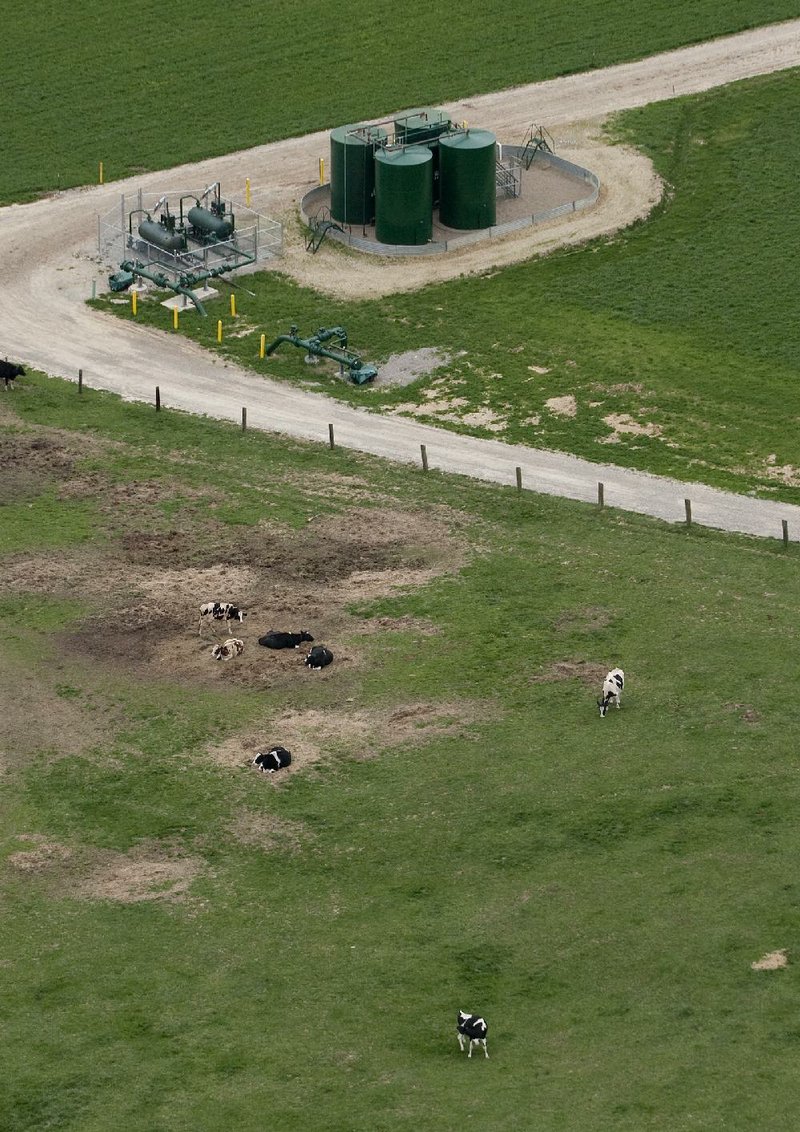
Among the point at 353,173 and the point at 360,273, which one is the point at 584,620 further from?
the point at 353,173

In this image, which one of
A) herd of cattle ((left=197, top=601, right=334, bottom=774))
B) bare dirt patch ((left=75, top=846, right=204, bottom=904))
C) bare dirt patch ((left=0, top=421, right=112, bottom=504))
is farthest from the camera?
bare dirt patch ((left=0, top=421, right=112, bottom=504))

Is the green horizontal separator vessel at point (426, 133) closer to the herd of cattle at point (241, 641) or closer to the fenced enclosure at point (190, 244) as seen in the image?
the fenced enclosure at point (190, 244)

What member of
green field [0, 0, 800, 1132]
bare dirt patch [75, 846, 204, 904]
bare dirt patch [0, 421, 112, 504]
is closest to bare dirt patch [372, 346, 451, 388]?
green field [0, 0, 800, 1132]

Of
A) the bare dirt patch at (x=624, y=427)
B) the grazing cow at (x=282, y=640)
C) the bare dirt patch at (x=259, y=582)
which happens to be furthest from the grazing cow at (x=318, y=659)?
the bare dirt patch at (x=624, y=427)

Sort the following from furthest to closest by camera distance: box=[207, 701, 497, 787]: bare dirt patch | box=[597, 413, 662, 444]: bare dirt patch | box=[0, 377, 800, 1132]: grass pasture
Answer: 1. box=[597, 413, 662, 444]: bare dirt patch
2. box=[207, 701, 497, 787]: bare dirt patch
3. box=[0, 377, 800, 1132]: grass pasture

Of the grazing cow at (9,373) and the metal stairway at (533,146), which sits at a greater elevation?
the metal stairway at (533,146)

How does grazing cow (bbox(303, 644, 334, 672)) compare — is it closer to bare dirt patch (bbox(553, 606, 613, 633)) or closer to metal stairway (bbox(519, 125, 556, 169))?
bare dirt patch (bbox(553, 606, 613, 633))
